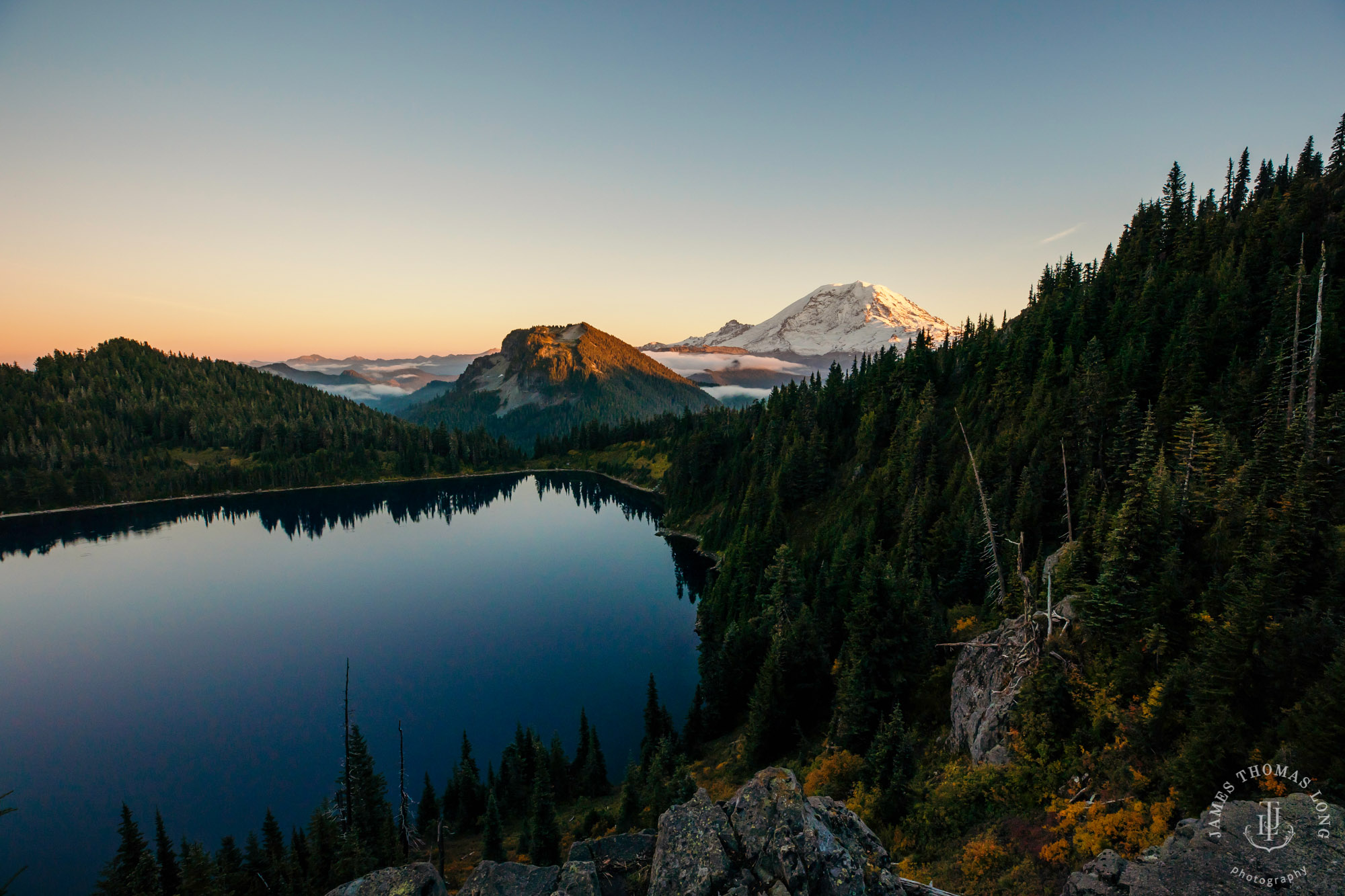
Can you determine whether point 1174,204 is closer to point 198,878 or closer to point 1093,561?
point 1093,561

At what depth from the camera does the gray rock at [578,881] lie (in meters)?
12.3

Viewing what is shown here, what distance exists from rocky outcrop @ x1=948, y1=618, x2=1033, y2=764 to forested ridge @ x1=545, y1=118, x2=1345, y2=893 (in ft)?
3.58

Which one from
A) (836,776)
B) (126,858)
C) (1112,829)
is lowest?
(126,858)

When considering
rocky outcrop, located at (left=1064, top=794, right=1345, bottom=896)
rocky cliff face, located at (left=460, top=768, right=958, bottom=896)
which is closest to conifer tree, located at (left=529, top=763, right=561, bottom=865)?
rocky cliff face, located at (left=460, top=768, right=958, bottom=896)

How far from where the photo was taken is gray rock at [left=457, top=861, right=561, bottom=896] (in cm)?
1251

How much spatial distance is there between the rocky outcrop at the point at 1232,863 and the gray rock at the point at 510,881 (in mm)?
12551

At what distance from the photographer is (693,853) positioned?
41.2 ft

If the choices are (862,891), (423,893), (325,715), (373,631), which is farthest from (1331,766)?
(373,631)

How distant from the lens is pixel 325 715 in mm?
62062

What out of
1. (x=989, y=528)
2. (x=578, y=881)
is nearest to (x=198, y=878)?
(x=578, y=881)

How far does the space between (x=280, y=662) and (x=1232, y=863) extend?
97353 millimetres

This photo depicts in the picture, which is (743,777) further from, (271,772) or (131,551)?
(131,551)

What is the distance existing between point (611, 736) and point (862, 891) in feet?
167

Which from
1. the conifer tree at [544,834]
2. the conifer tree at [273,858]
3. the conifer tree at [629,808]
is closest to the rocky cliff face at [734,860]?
the conifer tree at [544,834]
